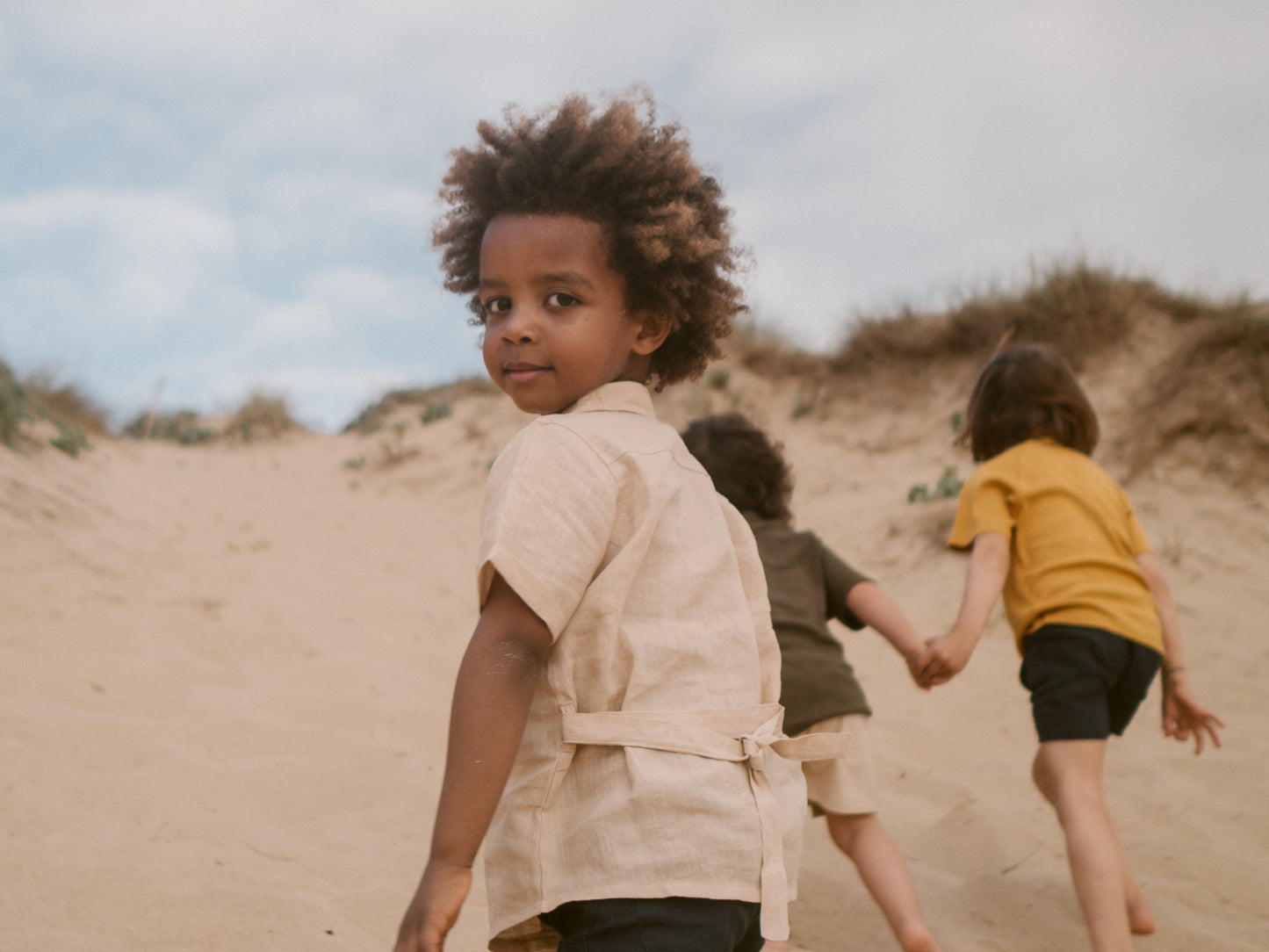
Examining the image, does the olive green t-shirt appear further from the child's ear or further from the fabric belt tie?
the fabric belt tie

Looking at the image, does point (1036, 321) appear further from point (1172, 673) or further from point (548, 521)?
point (548, 521)

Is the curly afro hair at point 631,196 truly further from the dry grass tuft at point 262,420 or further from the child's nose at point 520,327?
the dry grass tuft at point 262,420

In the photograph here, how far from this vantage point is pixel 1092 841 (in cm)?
225

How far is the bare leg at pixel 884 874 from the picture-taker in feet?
7.38

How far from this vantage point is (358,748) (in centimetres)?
331

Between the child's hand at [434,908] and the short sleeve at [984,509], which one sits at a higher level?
the short sleeve at [984,509]

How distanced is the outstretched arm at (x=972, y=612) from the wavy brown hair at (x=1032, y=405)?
15.5 inches

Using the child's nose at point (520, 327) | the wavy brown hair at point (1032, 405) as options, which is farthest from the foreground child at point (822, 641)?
the child's nose at point (520, 327)

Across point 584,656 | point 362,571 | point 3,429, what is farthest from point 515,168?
point 3,429

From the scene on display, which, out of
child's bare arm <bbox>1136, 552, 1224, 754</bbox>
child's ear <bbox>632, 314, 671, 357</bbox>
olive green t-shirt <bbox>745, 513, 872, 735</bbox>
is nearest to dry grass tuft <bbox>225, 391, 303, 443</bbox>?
olive green t-shirt <bbox>745, 513, 872, 735</bbox>

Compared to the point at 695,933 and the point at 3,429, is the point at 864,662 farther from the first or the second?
the point at 3,429

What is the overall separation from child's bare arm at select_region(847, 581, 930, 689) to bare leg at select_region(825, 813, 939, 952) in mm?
392

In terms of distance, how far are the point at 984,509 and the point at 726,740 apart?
5.51ft

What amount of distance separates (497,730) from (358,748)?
95.7 inches
